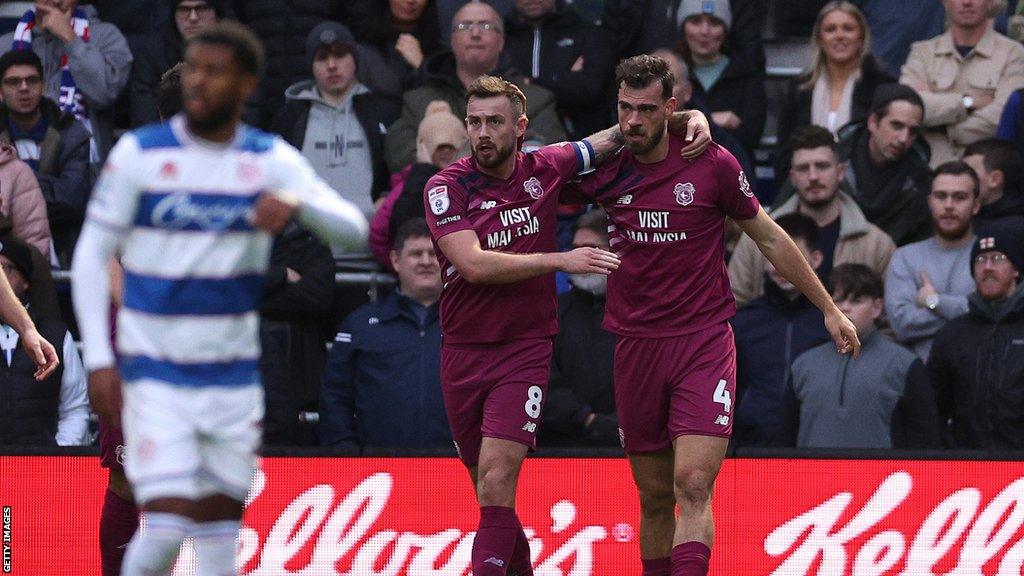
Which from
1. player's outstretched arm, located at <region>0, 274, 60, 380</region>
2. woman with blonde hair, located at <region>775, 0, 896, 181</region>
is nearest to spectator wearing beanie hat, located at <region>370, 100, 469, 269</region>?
woman with blonde hair, located at <region>775, 0, 896, 181</region>

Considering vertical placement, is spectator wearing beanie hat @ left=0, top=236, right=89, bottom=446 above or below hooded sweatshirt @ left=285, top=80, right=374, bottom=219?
below

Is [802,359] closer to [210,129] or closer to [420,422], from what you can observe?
[420,422]

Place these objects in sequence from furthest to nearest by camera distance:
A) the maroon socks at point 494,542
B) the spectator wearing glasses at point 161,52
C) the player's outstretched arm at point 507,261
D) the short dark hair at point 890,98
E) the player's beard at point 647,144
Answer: the spectator wearing glasses at point 161,52 < the short dark hair at point 890,98 < the player's beard at point 647,144 < the maroon socks at point 494,542 < the player's outstretched arm at point 507,261

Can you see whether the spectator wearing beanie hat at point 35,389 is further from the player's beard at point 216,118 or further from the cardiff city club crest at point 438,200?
the player's beard at point 216,118

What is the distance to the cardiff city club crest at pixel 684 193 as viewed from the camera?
834 cm

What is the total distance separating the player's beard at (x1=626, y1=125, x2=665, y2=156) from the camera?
327 inches

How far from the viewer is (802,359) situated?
10.3m

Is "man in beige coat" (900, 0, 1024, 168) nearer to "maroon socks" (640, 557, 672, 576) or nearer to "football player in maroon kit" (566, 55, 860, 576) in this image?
"football player in maroon kit" (566, 55, 860, 576)

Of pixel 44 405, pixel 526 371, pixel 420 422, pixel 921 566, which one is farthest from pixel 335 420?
pixel 921 566

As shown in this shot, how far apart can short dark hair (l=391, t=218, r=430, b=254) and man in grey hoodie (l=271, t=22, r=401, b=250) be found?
3.72 feet

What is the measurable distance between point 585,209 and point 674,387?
3.57 m

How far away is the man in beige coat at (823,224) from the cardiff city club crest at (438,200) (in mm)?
3391

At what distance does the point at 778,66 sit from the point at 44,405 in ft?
20.1

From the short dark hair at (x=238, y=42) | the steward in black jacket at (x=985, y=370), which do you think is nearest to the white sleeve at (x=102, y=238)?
the short dark hair at (x=238, y=42)
